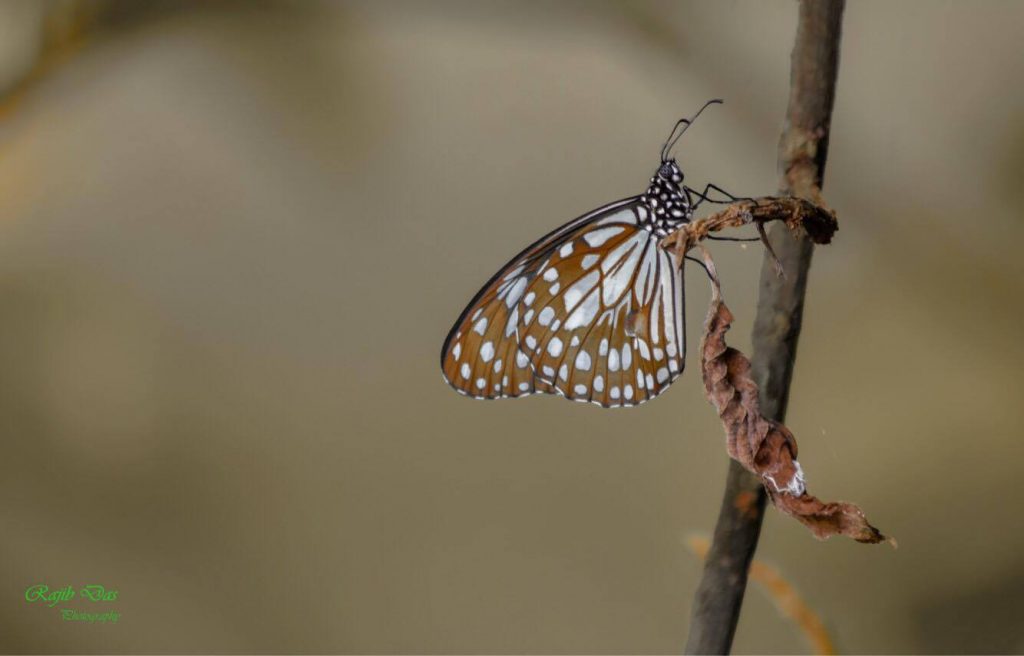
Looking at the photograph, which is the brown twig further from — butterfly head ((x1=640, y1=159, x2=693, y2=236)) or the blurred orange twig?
the blurred orange twig

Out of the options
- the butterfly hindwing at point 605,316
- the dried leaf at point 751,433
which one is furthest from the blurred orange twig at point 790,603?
the dried leaf at point 751,433

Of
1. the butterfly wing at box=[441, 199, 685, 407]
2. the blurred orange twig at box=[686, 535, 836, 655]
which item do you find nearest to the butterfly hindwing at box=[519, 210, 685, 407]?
the butterfly wing at box=[441, 199, 685, 407]

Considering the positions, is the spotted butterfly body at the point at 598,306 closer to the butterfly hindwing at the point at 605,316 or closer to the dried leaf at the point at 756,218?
the butterfly hindwing at the point at 605,316

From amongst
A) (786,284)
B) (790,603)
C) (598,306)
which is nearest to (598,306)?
(598,306)

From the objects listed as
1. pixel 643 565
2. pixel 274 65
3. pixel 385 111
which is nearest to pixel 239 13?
pixel 274 65

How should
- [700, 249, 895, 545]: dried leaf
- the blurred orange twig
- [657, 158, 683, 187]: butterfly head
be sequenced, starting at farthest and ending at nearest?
the blurred orange twig, [657, 158, 683, 187]: butterfly head, [700, 249, 895, 545]: dried leaf

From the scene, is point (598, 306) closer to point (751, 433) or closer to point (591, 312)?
point (591, 312)

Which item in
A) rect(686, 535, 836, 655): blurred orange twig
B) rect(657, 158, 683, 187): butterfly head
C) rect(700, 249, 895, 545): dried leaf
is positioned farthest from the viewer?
rect(686, 535, 836, 655): blurred orange twig

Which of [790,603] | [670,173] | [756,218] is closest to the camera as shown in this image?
[756,218]
